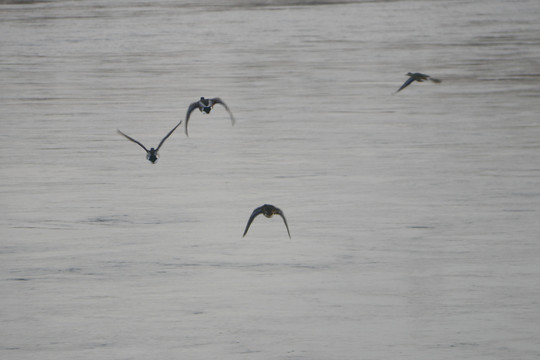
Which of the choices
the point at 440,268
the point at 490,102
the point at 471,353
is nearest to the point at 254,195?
the point at 440,268

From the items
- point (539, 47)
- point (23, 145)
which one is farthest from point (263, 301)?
point (539, 47)

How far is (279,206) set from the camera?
15289 mm

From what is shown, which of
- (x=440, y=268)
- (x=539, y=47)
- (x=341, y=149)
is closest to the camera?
(x=440, y=268)

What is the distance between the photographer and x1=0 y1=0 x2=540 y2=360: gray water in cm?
1080

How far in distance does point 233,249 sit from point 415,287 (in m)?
2.62

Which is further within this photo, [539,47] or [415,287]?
[539,47]

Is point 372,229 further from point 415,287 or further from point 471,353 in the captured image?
point 471,353

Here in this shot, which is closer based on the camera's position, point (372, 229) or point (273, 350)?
point (273, 350)

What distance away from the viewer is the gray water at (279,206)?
10.8 metres

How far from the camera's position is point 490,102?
2303 cm

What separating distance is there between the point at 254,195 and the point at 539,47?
18.3 meters

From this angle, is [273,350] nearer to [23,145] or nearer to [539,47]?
[23,145]

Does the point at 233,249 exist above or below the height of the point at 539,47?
below

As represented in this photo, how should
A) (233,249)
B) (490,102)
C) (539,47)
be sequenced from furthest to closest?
(539,47)
(490,102)
(233,249)
